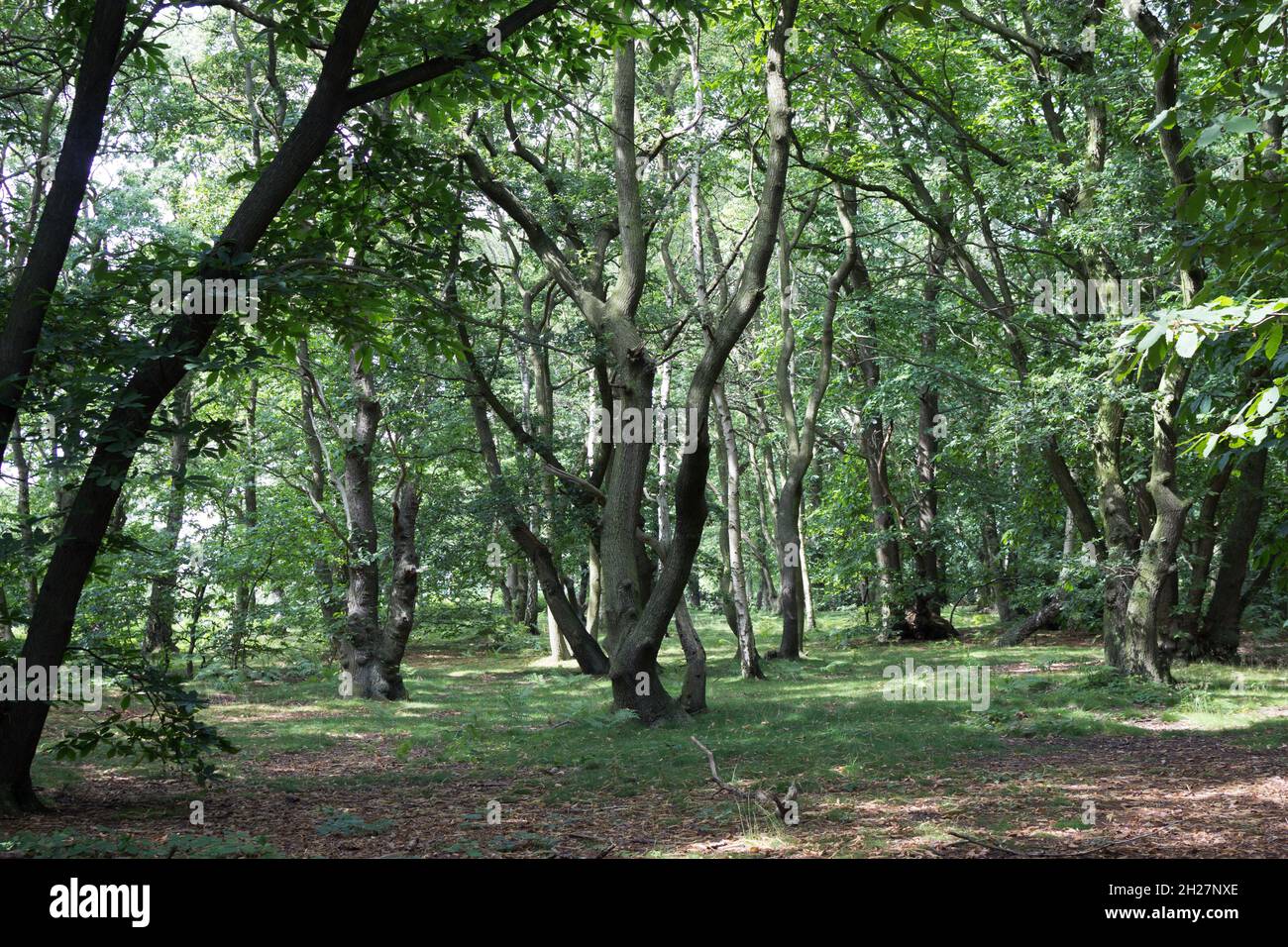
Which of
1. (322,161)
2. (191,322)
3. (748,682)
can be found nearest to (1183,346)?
(191,322)

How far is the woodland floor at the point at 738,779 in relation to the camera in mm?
5762

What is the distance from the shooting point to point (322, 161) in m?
7.88

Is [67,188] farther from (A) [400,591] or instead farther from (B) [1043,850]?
(A) [400,591]

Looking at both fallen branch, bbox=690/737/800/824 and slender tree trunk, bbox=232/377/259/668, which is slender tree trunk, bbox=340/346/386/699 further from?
fallen branch, bbox=690/737/800/824

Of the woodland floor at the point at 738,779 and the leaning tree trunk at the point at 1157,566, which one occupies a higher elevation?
the leaning tree trunk at the point at 1157,566

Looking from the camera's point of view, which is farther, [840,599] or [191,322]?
[840,599]

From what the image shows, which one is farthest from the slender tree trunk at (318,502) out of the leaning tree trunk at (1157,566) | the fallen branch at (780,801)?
the leaning tree trunk at (1157,566)

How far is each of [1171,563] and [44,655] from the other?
11893mm

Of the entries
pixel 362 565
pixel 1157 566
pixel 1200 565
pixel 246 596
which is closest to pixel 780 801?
pixel 1157 566

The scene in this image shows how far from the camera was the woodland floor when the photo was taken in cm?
576

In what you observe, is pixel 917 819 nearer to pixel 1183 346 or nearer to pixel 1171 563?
pixel 1183 346

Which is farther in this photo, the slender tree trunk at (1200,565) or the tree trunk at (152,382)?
the slender tree trunk at (1200,565)

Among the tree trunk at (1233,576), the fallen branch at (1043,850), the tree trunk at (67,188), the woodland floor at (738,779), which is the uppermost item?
the tree trunk at (67,188)

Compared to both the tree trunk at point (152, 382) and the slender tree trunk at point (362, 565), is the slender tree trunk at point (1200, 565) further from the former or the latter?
the tree trunk at point (152, 382)
